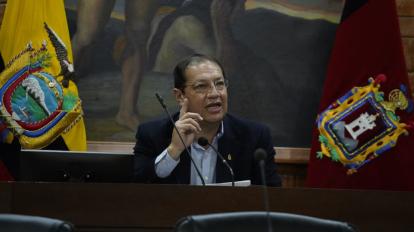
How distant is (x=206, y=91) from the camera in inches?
177

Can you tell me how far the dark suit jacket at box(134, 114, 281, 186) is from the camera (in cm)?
429

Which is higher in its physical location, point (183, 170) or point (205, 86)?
point (205, 86)

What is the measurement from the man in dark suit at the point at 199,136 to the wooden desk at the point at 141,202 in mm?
847

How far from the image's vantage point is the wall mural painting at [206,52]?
5594mm

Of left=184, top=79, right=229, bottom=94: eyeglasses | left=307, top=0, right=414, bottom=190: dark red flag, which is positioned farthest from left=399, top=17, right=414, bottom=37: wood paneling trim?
left=184, top=79, right=229, bottom=94: eyeglasses

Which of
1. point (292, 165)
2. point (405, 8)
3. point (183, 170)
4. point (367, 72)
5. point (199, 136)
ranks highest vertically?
point (405, 8)

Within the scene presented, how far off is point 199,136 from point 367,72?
152cm

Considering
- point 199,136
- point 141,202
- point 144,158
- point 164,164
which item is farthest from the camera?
point 199,136

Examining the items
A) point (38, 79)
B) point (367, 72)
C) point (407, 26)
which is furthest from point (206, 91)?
point (407, 26)

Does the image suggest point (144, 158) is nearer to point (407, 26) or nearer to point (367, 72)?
point (367, 72)

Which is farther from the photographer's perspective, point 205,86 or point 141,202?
point 205,86

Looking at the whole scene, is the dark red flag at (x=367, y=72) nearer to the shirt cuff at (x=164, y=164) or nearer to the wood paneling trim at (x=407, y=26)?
the wood paneling trim at (x=407, y=26)

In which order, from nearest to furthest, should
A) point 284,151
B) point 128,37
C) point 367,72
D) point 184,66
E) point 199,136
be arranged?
point 199,136, point 184,66, point 367,72, point 128,37, point 284,151

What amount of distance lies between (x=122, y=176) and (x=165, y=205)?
538 millimetres
